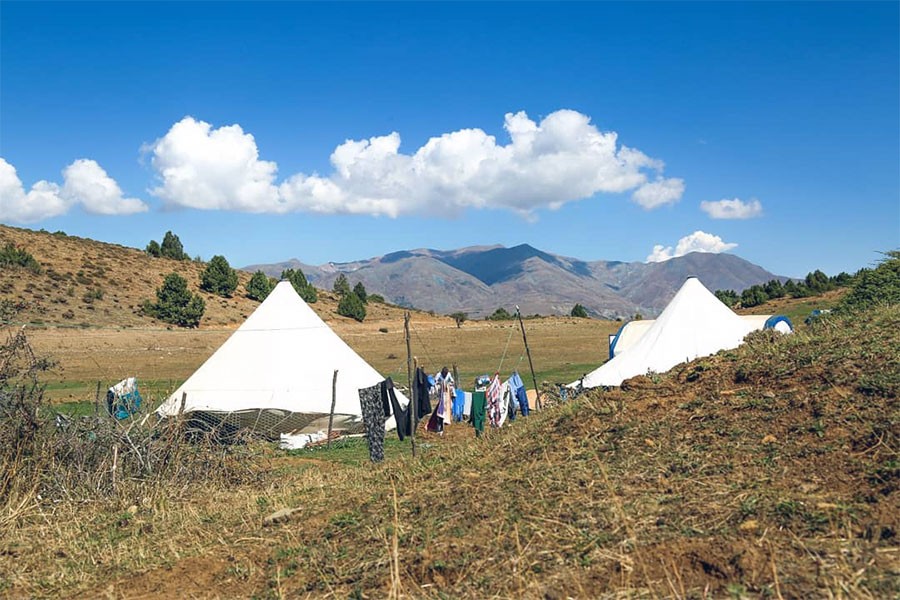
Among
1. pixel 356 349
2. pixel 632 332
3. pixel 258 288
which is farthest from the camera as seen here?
pixel 258 288

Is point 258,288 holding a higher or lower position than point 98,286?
higher

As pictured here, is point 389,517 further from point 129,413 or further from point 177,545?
point 129,413

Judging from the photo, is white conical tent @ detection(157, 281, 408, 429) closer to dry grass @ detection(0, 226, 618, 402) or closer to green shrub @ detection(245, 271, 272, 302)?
dry grass @ detection(0, 226, 618, 402)

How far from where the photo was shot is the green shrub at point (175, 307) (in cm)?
5200

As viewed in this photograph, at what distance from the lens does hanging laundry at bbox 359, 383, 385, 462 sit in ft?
42.0

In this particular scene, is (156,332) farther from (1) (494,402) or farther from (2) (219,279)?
(1) (494,402)

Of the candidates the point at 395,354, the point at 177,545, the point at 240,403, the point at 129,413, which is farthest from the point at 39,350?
the point at 177,545

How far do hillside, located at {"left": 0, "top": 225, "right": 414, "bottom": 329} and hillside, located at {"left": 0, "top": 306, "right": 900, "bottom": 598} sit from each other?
1563 inches

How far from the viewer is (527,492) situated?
5387 millimetres

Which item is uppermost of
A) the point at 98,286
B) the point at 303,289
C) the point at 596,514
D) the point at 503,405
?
the point at 303,289

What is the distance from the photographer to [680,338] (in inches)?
734

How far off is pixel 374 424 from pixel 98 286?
49.6 m

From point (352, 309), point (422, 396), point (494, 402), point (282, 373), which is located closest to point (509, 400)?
point (494, 402)

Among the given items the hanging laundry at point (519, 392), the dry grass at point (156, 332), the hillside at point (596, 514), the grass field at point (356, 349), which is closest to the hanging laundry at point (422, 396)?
the hanging laundry at point (519, 392)
